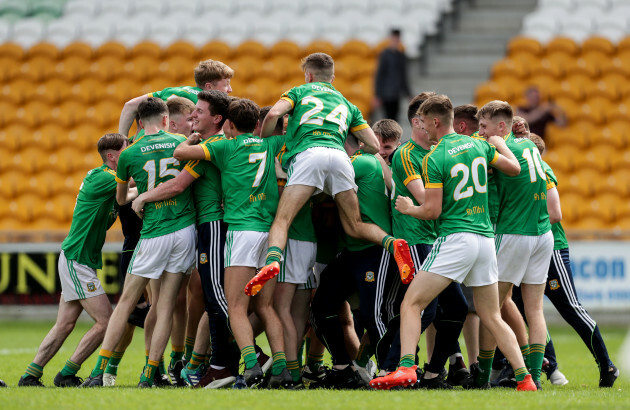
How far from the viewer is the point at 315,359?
9.31 m

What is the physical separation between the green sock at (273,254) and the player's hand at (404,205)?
1068 millimetres

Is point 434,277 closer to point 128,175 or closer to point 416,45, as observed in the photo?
point 128,175

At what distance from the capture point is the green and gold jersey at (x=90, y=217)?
884 centimetres

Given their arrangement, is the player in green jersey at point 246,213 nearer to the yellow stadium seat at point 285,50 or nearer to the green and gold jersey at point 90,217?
the green and gold jersey at point 90,217

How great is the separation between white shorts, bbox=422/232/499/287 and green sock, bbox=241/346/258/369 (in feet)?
5.24

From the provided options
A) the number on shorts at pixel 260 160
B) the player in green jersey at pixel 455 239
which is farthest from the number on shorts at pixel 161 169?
the player in green jersey at pixel 455 239

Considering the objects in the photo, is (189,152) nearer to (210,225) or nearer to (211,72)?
(210,225)


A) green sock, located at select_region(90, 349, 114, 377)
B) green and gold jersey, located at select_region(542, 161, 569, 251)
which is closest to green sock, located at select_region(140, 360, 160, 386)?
green sock, located at select_region(90, 349, 114, 377)

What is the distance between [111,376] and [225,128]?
2.52 metres

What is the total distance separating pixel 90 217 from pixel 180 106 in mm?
1428

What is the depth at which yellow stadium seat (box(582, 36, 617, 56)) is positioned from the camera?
18.6m

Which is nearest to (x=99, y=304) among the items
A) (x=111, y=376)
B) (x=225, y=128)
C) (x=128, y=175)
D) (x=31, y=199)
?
(x=111, y=376)

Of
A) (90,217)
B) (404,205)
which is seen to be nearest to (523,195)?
(404,205)

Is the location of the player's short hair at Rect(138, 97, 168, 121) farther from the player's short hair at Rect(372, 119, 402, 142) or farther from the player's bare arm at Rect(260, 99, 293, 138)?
the player's short hair at Rect(372, 119, 402, 142)
